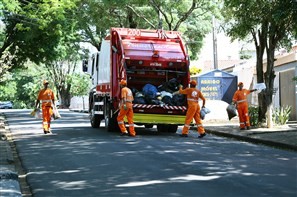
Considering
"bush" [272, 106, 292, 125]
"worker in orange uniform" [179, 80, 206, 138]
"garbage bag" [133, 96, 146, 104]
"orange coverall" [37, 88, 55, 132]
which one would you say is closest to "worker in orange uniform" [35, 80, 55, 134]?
"orange coverall" [37, 88, 55, 132]

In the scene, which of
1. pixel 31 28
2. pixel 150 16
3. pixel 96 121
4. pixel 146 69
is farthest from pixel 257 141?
pixel 150 16

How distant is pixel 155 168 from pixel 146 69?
26.0ft

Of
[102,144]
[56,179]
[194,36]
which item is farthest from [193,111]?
[194,36]

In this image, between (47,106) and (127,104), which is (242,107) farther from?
(47,106)

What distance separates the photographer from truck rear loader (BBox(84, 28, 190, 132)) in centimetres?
1695

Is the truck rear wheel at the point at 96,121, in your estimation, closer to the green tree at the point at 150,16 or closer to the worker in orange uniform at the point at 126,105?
the worker in orange uniform at the point at 126,105

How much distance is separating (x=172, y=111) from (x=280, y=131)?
340 cm

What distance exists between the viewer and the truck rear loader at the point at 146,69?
1695cm

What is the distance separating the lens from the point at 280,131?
17250 mm

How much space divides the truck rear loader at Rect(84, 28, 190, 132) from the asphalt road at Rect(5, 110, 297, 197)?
1.77m

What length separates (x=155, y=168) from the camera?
9.89m

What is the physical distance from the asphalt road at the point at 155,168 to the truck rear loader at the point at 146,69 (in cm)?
177

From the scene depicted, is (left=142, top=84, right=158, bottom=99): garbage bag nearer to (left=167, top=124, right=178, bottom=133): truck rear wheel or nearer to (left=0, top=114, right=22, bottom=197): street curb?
(left=167, top=124, right=178, bottom=133): truck rear wheel

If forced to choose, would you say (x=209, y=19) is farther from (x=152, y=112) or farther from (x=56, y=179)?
(x=56, y=179)
